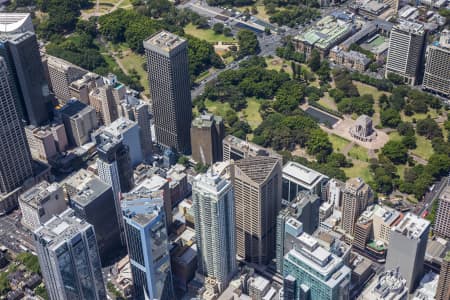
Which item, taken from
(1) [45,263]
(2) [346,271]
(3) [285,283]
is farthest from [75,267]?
(2) [346,271]

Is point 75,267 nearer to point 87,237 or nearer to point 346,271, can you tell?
point 87,237

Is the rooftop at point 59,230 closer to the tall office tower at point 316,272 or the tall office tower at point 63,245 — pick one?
the tall office tower at point 63,245

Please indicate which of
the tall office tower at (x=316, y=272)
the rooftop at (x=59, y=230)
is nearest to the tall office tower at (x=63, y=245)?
the rooftop at (x=59, y=230)

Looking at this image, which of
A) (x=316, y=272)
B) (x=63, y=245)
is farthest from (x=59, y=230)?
(x=316, y=272)

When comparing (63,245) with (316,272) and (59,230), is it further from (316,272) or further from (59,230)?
(316,272)

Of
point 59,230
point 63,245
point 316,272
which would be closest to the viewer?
point 316,272

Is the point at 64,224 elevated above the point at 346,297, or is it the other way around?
the point at 64,224
